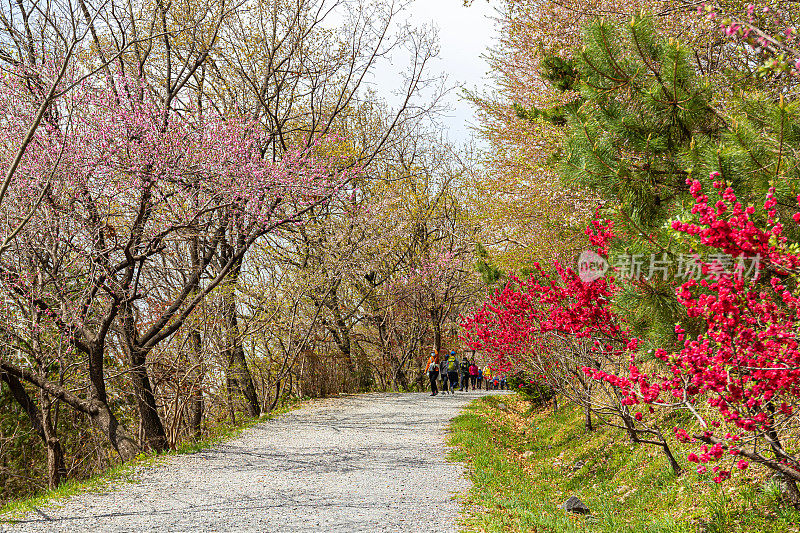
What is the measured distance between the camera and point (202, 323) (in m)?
10.9

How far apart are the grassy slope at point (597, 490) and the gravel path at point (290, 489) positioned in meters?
0.47

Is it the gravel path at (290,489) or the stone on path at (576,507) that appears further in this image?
the stone on path at (576,507)

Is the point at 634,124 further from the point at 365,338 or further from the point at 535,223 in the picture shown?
the point at 365,338

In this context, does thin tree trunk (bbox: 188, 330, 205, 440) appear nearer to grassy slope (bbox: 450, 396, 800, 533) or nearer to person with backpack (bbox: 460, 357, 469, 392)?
grassy slope (bbox: 450, 396, 800, 533)

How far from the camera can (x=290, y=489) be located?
22.3ft

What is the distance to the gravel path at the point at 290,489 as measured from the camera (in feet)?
17.7

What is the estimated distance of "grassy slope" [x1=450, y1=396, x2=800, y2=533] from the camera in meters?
4.42

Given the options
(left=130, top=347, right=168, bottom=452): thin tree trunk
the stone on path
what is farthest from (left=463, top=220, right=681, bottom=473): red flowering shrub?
(left=130, top=347, right=168, bottom=452): thin tree trunk

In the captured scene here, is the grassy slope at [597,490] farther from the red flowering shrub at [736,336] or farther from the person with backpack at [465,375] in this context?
the person with backpack at [465,375]

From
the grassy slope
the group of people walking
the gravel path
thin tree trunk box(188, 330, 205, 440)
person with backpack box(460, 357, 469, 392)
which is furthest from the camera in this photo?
person with backpack box(460, 357, 469, 392)

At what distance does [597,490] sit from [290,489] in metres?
3.56

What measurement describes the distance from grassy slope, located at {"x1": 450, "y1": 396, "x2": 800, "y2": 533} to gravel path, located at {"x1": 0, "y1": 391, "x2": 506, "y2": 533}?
47 centimetres

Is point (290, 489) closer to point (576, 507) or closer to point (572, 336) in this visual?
point (576, 507)

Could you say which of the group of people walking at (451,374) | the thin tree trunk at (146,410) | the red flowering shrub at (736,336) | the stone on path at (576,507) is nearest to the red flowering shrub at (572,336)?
the red flowering shrub at (736,336)
